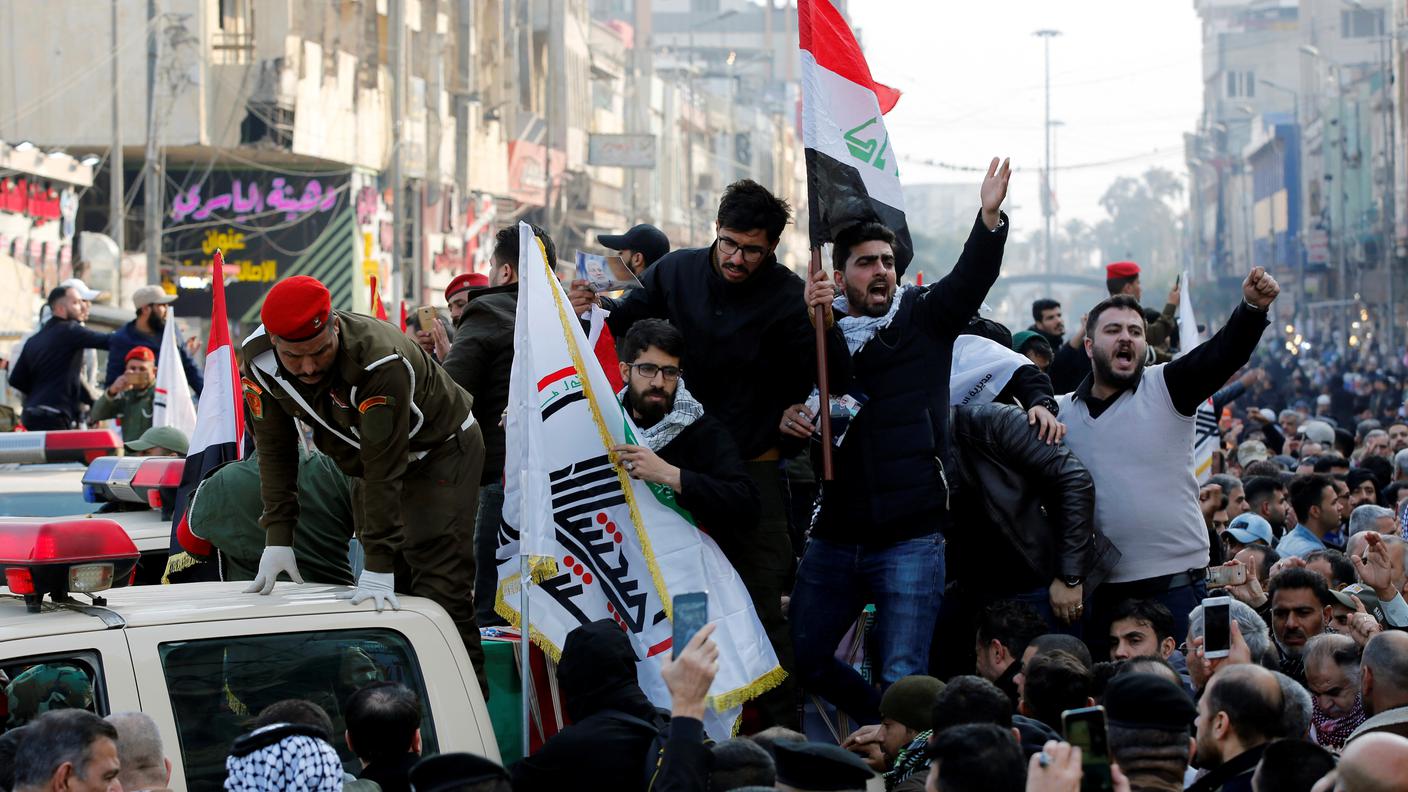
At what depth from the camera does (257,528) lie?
664cm

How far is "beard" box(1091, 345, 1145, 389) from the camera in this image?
672cm

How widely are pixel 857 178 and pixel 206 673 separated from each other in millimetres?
3045

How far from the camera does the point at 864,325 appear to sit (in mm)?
6453

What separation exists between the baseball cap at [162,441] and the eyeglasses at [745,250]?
14.5 feet

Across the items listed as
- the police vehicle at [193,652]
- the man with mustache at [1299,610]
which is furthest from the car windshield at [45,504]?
the man with mustache at [1299,610]

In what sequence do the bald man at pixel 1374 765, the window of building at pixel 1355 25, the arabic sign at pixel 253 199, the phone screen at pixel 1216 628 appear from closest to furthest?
the bald man at pixel 1374 765
the phone screen at pixel 1216 628
the arabic sign at pixel 253 199
the window of building at pixel 1355 25

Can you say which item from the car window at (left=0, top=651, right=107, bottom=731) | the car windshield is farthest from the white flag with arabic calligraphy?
the car windshield

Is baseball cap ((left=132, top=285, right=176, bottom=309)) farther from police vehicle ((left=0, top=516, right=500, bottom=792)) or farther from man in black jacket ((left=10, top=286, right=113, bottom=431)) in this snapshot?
police vehicle ((left=0, top=516, right=500, bottom=792))

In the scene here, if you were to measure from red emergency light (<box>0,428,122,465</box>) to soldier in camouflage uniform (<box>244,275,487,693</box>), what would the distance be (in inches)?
149

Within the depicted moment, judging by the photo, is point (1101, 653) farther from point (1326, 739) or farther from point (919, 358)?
point (919, 358)

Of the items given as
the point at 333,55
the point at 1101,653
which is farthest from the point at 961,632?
the point at 333,55

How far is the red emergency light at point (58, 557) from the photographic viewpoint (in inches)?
179

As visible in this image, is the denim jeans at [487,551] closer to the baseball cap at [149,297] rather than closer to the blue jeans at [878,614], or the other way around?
the blue jeans at [878,614]

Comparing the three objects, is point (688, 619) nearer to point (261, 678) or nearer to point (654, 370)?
point (261, 678)
